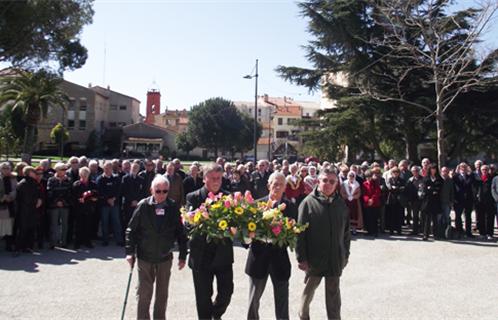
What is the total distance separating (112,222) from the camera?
10.2 metres

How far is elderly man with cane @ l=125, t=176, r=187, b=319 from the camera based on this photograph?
4879 millimetres

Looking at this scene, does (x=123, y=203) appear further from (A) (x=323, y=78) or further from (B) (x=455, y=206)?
(A) (x=323, y=78)

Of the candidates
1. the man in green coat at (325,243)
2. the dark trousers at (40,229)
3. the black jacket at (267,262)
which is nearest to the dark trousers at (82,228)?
the dark trousers at (40,229)

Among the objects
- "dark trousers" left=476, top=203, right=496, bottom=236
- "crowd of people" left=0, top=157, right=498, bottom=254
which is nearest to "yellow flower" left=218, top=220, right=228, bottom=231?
"crowd of people" left=0, top=157, right=498, bottom=254

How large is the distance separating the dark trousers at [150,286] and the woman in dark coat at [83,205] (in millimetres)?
5343

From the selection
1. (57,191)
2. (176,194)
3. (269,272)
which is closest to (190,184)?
(176,194)

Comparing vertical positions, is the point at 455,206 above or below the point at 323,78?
below

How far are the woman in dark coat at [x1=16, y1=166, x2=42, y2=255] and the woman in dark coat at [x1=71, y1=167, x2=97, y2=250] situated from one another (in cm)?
82

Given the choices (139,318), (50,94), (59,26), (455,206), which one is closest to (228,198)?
(139,318)

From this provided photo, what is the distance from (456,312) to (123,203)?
24.7 ft

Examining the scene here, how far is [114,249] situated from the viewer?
959 centimetres

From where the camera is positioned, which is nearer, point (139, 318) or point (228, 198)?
point (228, 198)

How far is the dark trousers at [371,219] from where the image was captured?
1205cm

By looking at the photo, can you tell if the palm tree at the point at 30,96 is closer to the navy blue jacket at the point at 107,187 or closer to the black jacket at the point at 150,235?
the navy blue jacket at the point at 107,187
